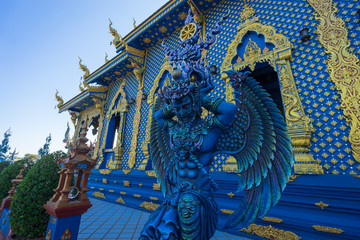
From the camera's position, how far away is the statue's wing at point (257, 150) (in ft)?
5.07

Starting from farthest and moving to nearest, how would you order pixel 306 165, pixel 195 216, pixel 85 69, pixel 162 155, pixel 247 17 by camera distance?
1. pixel 85 69
2. pixel 247 17
3. pixel 306 165
4. pixel 162 155
5. pixel 195 216

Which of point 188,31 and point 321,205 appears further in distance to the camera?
point 321,205

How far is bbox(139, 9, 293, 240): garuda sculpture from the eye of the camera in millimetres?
1472

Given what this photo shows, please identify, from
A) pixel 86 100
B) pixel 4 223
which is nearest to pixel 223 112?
pixel 4 223

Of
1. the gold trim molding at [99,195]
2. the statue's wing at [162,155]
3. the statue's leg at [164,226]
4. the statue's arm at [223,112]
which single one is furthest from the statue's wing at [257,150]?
the gold trim molding at [99,195]

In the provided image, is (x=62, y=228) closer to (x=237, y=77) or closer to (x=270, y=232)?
(x=237, y=77)

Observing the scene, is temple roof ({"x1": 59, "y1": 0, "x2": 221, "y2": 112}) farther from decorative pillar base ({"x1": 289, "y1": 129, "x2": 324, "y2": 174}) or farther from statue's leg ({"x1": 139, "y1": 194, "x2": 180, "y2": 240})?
statue's leg ({"x1": 139, "y1": 194, "x2": 180, "y2": 240})

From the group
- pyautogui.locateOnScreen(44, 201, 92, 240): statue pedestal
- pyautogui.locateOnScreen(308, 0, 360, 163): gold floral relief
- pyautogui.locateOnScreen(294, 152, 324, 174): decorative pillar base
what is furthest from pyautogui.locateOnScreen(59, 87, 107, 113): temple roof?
pyautogui.locateOnScreen(308, 0, 360, 163): gold floral relief

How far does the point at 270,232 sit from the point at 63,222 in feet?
11.6

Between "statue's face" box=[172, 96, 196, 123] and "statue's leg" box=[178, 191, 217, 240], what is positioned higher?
"statue's face" box=[172, 96, 196, 123]

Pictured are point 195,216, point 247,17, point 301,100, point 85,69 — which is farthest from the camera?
point 85,69

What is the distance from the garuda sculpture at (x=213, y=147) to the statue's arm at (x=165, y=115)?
0.02 m

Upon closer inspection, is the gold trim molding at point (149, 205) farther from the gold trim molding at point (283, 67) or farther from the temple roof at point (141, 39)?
the temple roof at point (141, 39)

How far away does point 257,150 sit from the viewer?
167 cm
